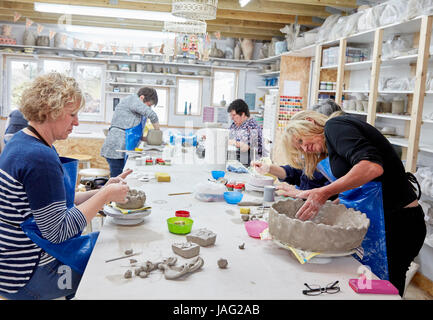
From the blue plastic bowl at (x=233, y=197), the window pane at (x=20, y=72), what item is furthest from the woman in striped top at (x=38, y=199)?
the window pane at (x=20, y=72)

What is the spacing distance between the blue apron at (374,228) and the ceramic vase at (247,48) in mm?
8083

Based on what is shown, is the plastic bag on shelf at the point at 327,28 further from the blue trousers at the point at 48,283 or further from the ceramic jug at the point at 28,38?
the ceramic jug at the point at 28,38

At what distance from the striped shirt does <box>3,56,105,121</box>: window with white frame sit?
8.40 m

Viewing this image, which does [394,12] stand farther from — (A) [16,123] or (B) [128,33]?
(B) [128,33]

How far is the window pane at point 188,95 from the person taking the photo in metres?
9.98

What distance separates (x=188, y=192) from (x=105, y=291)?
4.71 feet

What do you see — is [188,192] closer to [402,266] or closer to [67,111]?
[67,111]

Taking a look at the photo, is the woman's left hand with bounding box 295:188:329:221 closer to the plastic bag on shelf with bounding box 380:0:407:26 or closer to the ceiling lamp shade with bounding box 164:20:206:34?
the plastic bag on shelf with bounding box 380:0:407:26

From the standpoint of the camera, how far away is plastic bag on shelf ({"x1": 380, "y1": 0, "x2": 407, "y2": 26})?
3967 mm

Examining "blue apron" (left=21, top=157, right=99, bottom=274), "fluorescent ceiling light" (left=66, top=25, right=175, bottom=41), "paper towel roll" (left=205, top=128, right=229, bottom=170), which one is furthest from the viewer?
"fluorescent ceiling light" (left=66, top=25, right=175, bottom=41)

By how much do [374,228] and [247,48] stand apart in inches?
325

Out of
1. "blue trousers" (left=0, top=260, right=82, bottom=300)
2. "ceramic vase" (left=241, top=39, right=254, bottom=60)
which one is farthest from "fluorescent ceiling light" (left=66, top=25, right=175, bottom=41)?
"blue trousers" (left=0, top=260, right=82, bottom=300)

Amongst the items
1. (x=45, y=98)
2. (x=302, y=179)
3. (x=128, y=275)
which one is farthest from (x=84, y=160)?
(x=128, y=275)

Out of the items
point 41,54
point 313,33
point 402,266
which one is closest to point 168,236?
point 402,266
